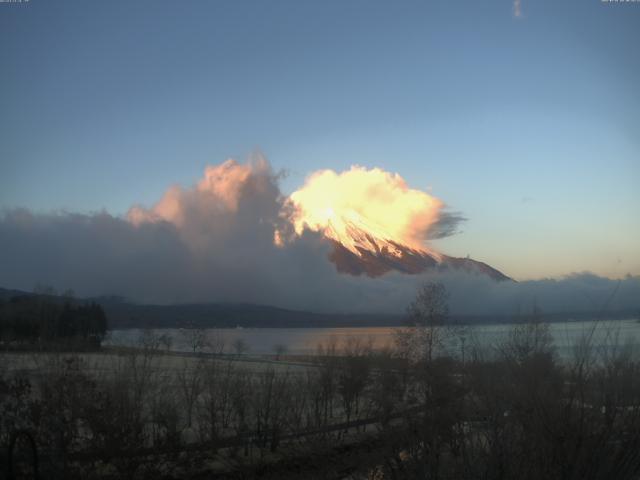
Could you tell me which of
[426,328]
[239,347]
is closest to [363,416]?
[426,328]

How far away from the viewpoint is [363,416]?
38.5m

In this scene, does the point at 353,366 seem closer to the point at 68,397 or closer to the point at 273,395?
the point at 273,395

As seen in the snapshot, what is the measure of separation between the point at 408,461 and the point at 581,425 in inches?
148

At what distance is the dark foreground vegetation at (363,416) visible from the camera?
796 centimetres

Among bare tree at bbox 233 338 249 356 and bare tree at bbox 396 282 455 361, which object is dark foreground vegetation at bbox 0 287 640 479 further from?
bare tree at bbox 233 338 249 356

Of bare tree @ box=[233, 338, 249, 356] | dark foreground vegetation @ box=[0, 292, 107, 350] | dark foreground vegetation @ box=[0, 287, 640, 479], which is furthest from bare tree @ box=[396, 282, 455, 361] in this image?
bare tree @ box=[233, 338, 249, 356]

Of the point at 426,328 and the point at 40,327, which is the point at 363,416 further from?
the point at 40,327

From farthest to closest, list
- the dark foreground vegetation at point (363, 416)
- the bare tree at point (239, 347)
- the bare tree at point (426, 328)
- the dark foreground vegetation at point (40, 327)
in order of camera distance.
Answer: the bare tree at point (239, 347)
the bare tree at point (426, 328)
the dark foreground vegetation at point (40, 327)
the dark foreground vegetation at point (363, 416)

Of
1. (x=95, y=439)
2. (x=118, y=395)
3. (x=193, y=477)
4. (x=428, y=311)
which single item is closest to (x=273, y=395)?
(x=193, y=477)

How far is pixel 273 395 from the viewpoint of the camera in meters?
30.2

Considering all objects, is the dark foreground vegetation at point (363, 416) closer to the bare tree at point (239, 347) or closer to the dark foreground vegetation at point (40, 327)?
the dark foreground vegetation at point (40, 327)

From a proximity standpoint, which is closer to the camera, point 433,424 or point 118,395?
point 433,424

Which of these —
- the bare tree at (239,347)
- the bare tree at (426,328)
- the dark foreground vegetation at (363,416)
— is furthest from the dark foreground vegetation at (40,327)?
the bare tree at (239,347)

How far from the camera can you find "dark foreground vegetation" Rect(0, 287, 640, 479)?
7.96 meters
